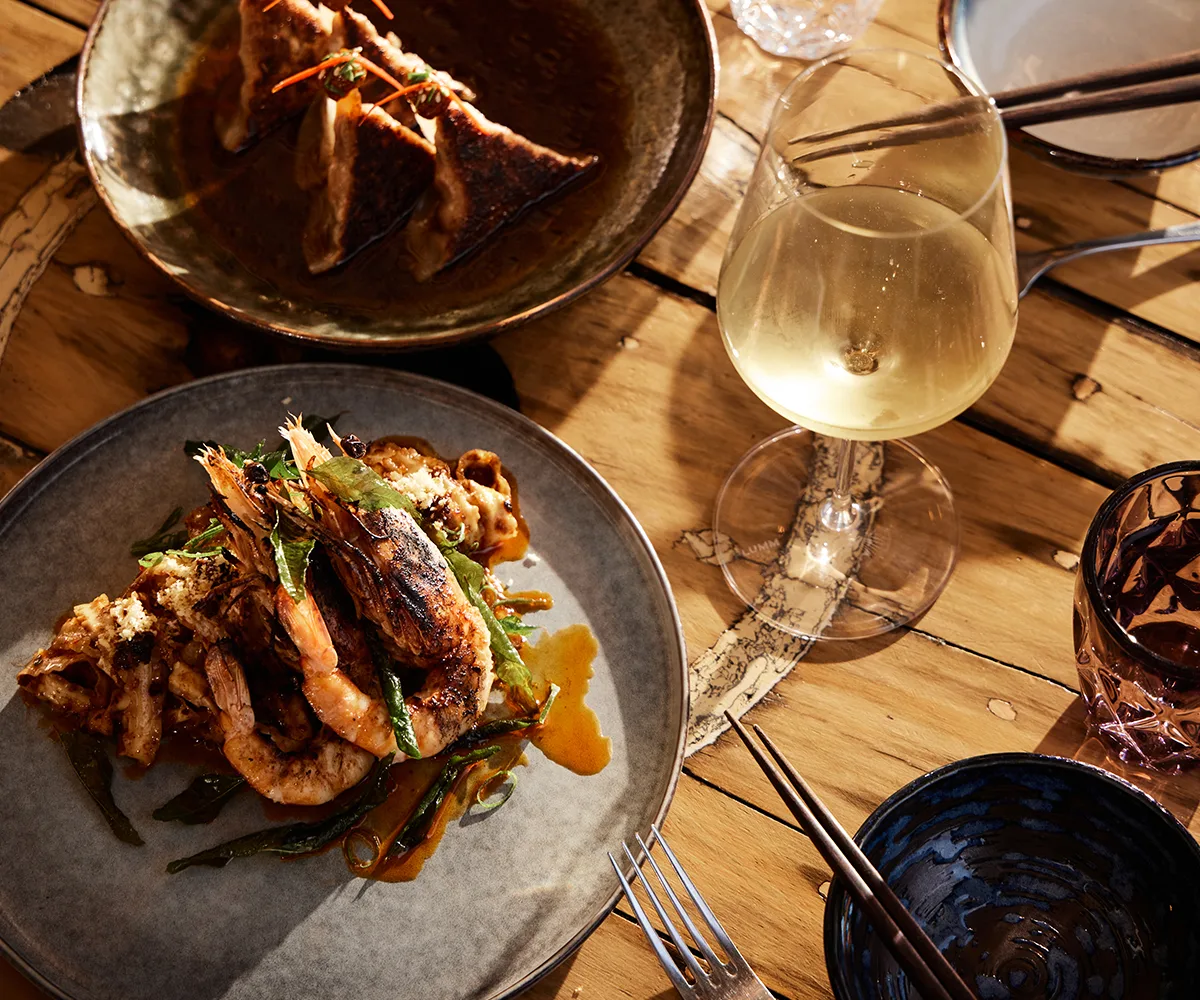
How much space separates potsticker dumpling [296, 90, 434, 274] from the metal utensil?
1.17 m

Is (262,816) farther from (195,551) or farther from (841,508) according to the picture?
(841,508)

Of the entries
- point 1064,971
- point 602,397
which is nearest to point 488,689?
point 602,397

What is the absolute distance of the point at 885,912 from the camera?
1.36 m

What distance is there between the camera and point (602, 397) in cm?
218

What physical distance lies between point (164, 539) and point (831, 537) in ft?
3.85

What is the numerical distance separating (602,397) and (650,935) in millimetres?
992

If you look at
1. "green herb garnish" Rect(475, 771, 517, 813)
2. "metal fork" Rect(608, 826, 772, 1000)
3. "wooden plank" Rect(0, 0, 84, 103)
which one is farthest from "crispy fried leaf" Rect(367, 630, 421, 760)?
"wooden plank" Rect(0, 0, 84, 103)

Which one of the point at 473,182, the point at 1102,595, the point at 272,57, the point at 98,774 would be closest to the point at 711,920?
the point at 1102,595

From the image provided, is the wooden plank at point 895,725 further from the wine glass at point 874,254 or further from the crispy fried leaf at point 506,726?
the wine glass at point 874,254

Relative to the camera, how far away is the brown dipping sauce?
2.13 metres

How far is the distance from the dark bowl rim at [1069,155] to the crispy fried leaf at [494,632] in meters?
1.34

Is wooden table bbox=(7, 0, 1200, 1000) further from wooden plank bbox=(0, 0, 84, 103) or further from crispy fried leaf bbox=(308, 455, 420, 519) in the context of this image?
crispy fried leaf bbox=(308, 455, 420, 519)

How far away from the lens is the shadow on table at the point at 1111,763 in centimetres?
190

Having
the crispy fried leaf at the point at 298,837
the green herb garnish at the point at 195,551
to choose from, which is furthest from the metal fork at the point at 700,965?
the green herb garnish at the point at 195,551
